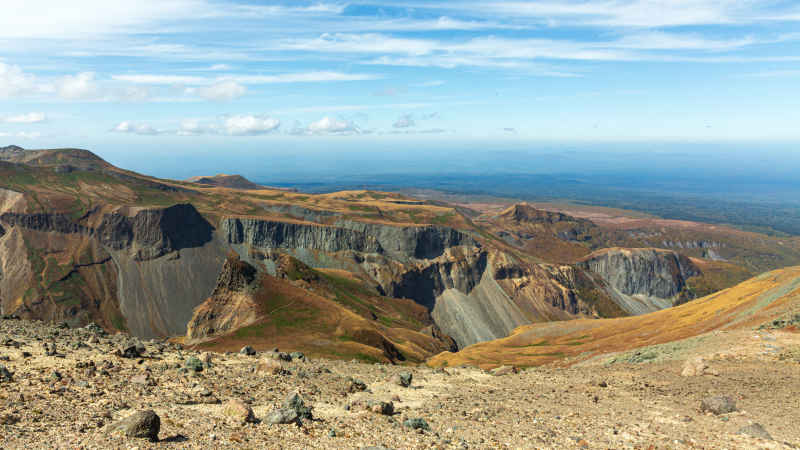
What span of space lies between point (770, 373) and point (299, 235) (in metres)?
160

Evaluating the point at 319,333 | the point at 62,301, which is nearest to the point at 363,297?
the point at 319,333

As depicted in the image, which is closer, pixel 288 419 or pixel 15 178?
pixel 288 419

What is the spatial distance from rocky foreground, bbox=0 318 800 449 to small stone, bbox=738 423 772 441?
0.18 feet

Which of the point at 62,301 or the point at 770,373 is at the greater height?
the point at 770,373

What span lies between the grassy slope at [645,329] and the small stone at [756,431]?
93.8 ft

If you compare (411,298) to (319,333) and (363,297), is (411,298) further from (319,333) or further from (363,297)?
(319,333)

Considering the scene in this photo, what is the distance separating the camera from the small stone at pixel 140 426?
1370 centimetres

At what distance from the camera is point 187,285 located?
146750mm

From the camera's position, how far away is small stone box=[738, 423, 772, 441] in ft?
54.9

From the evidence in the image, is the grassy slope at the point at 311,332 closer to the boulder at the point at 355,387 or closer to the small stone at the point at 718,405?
the boulder at the point at 355,387

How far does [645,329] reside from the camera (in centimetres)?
6844

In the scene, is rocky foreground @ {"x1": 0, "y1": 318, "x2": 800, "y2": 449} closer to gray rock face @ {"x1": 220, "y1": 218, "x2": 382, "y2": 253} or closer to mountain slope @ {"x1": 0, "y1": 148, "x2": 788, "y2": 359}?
mountain slope @ {"x1": 0, "y1": 148, "x2": 788, "y2": 359}

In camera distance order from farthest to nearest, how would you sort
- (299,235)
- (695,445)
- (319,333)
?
(299,235) → (319,333) → (695,445)

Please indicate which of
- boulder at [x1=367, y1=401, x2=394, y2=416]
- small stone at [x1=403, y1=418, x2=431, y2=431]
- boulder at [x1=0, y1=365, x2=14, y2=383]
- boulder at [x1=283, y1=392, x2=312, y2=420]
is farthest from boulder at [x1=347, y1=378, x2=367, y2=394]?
boulder at [x1=0, y1=365, x2=14, y2=383]
